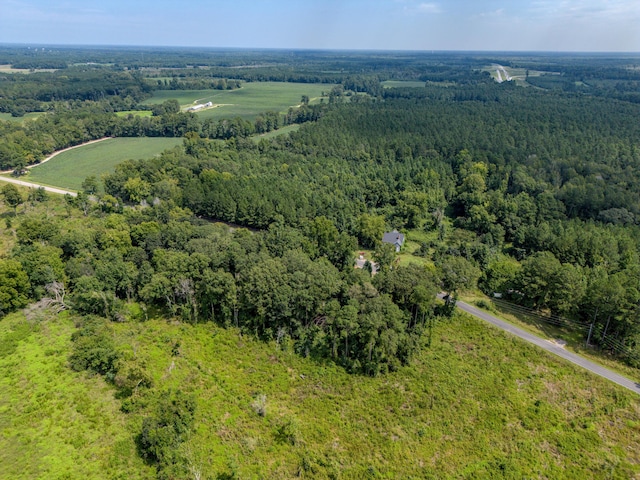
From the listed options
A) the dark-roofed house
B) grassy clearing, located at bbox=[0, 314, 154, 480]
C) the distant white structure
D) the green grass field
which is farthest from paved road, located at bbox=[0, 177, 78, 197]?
the distant white structure

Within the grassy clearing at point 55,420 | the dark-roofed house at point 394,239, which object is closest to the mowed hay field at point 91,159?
the grassy clearing at point 55,420

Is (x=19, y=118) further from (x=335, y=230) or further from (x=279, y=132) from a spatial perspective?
(x=335, y=230)

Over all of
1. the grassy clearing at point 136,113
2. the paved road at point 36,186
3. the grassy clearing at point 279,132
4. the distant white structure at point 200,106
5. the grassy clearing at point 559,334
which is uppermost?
the distant white structure at point 200,106

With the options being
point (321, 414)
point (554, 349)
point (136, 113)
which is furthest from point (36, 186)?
point (554, 349)

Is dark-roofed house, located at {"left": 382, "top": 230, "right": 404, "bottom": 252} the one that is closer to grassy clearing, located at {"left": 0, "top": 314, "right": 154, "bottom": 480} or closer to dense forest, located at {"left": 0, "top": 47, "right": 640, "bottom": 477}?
dense forest, located at {"left": 0, "top": 47, "right": 640, "bottom": 477}

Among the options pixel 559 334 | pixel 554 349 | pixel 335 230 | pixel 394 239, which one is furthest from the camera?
pixel 394 239

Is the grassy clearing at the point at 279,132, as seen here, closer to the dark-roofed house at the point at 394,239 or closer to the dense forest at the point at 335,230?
the dense forest at the point at 335,230
